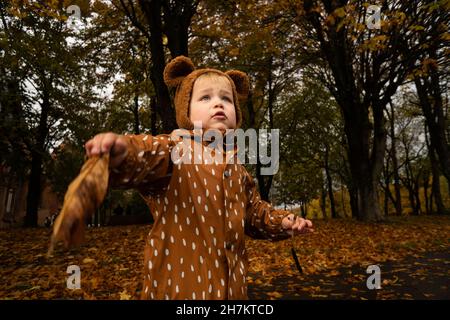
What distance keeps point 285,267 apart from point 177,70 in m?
5.54

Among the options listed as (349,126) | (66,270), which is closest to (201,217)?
(66,270)

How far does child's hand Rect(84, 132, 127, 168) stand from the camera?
4.34 feet

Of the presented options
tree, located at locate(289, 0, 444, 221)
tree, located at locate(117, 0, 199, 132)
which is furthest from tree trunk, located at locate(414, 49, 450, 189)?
tree, located at locate(117, 0, 199, 132)

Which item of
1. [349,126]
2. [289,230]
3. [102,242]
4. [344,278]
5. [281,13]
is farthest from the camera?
[349,126]

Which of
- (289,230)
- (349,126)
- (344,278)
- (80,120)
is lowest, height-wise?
(344,278)

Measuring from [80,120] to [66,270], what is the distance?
1390 cm

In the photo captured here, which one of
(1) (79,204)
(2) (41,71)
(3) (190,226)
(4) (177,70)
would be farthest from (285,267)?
(2) (41,71)

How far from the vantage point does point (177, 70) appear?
8.28 ft

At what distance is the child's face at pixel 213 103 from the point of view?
2.12 meters

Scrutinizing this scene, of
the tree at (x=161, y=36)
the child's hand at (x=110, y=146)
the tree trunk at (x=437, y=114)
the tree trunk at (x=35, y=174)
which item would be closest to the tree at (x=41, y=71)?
the tree trunk at (x=35, y=174)

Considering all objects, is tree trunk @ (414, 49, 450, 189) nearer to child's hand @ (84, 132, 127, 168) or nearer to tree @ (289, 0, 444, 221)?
tree @ (289, 0, 444, 221)

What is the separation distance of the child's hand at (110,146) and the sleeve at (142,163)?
0.03 meters

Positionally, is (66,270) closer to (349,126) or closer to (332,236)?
(332,236)
